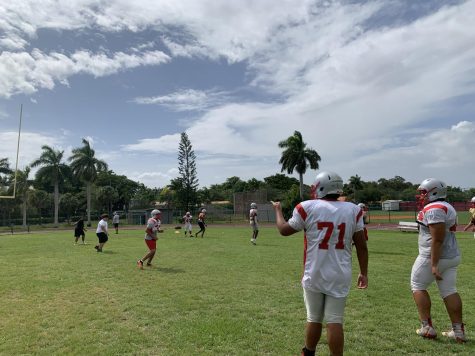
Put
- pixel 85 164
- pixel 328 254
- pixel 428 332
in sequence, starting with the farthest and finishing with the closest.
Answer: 1. pixel 85 164
2. pixel 428 332
3. pixel 328 254

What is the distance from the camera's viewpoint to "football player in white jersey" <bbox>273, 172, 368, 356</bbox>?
12.4 ft

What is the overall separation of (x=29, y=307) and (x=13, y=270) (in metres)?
5.30

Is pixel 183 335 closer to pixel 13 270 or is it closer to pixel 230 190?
pixel 13 270

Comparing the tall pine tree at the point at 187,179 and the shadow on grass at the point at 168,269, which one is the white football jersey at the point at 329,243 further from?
the tall pine tree at the point at 187,179

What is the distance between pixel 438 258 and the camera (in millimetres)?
4910

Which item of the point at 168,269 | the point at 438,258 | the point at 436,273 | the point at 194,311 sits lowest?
the point at 194,311

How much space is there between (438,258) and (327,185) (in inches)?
79.6

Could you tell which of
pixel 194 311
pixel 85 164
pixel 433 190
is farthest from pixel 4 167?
pixel 433 190

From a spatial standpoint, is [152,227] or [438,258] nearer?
[438,258]

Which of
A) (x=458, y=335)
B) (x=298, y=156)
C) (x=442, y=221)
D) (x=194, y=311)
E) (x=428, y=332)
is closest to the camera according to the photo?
(x=442, y=221)

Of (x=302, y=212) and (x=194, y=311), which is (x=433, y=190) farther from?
(x=194, y=311)

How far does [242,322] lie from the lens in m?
5.97

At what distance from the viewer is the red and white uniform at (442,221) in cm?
491

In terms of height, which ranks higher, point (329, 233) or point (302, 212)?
point (302, 212)
